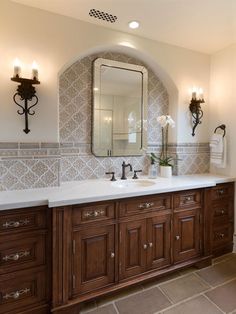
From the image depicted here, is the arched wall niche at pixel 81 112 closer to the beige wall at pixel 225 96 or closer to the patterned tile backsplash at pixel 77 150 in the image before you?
the patterned tile backsplash at pixel 77 150

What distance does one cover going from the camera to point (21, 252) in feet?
4.91

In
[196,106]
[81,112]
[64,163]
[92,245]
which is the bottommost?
[92,245]

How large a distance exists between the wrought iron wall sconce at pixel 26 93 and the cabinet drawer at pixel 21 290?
113 centimetres

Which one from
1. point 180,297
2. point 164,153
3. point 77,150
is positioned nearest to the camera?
point 180,297

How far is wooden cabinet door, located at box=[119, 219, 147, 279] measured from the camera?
180cm

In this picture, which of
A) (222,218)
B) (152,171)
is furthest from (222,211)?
(152,171)

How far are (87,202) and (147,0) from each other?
5.71 ft

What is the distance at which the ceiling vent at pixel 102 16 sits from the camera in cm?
192

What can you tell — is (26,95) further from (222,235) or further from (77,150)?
(222,235)

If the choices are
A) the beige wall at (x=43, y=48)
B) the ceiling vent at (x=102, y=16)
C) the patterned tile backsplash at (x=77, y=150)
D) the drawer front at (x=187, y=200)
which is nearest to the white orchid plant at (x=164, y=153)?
the patterned tile backsplash at (x=77, y=150)

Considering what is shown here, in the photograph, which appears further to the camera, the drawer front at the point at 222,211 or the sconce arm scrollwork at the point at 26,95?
the drawer front at the point at 222,211

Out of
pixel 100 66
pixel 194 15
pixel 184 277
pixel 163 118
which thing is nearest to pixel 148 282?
pixel 184 277

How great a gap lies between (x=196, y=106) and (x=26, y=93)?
197 centimetres

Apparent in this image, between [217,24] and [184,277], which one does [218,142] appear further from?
[184,277]
